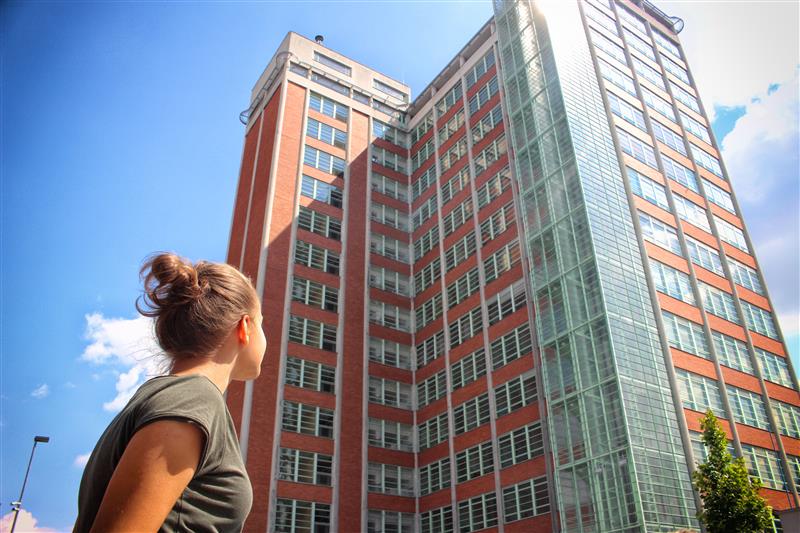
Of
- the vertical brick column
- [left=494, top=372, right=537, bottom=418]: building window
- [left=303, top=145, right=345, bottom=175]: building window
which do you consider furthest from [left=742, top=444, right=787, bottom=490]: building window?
[left=303, top=145, right=345, bottom=175]: building window

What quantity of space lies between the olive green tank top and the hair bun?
14.5 inches

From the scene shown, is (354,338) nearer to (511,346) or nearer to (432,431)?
(432,431)

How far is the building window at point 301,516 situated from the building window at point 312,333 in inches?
401

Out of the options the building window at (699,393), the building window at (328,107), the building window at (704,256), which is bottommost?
the building window at (699,393)

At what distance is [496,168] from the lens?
45438 millimetres

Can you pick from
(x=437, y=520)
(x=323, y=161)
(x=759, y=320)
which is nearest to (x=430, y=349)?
(x=437, y=520)

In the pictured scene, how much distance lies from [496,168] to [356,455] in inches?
854

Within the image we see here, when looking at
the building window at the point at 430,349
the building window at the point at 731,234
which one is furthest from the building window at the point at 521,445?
the building window at the point at 731,234

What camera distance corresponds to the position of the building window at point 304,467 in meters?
38.2

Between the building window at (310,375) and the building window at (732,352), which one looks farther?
the building window at (310,375)

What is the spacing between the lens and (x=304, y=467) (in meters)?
39.0

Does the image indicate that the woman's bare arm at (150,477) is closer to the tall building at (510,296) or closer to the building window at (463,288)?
the tall building at (510,296)

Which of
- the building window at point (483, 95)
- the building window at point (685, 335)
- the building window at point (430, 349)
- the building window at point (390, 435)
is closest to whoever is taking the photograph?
the building window at point (685, 335)

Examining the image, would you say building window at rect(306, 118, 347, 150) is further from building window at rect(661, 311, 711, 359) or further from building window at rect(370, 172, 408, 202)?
building window at rect(661, 311, 711, 359)
